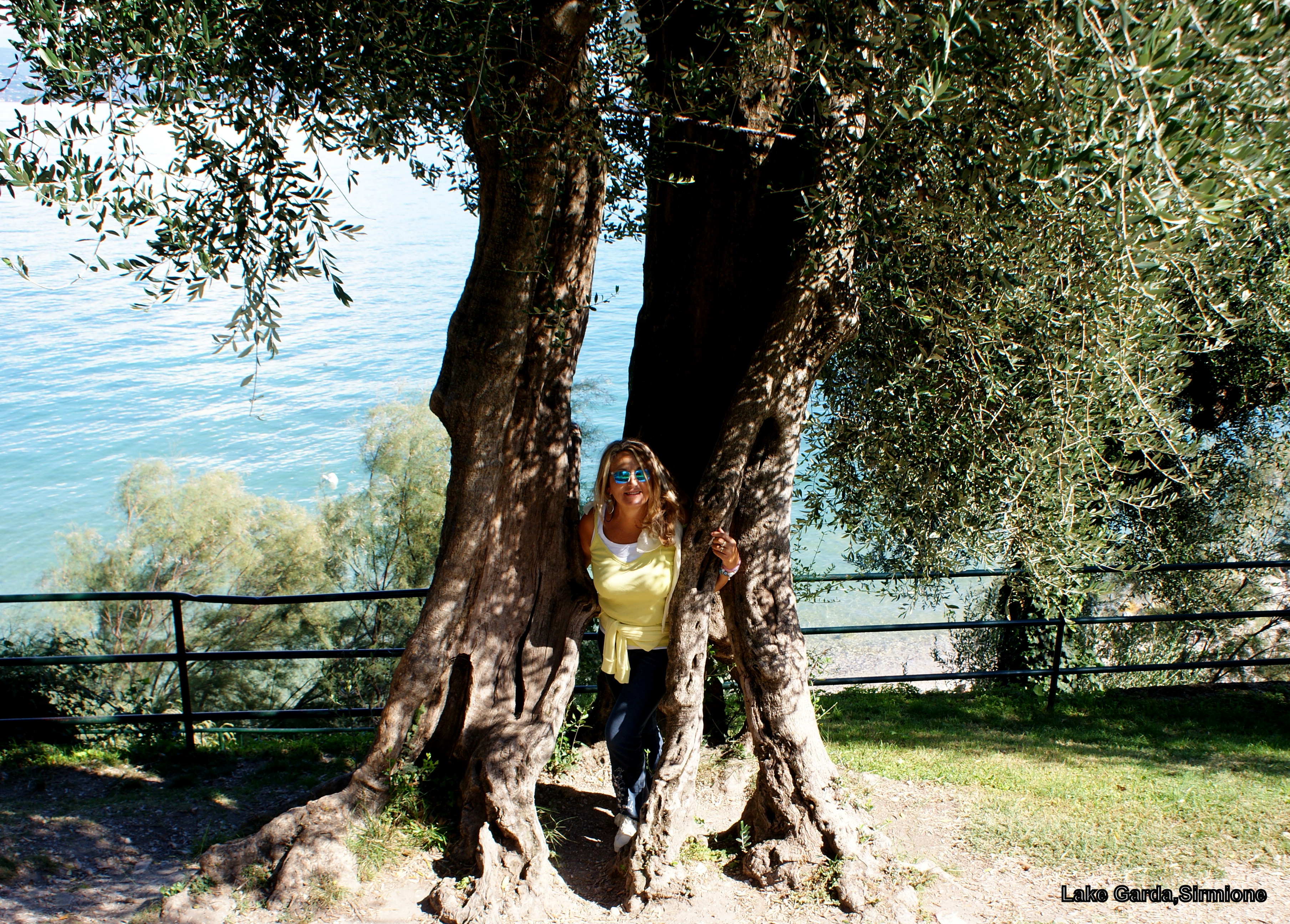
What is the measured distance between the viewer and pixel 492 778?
4.43 metres

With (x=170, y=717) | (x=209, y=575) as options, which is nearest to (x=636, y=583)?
(x=170, y=717)

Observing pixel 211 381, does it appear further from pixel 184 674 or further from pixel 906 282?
pixel 906 282

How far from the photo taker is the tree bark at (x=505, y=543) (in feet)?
13.3

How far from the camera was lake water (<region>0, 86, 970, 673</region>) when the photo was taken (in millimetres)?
26391

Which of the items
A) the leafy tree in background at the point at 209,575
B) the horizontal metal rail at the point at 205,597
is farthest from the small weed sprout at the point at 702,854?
the leafy tree in background at the point at 209,575

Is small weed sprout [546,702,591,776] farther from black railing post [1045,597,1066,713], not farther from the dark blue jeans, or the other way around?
black railing post [1045,597,1066,713]

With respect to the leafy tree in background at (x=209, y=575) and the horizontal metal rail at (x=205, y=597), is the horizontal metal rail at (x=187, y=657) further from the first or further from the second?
the leafy tree in background at (x=209, y=575)

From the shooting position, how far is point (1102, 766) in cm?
592

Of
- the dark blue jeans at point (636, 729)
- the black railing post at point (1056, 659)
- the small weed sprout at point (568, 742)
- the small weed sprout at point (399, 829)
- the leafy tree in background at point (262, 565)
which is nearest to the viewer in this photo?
the small weed sprout at point (399, 829)

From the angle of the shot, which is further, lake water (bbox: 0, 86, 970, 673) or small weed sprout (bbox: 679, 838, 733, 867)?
lake water (bbox: 0, 86, 970, 673)

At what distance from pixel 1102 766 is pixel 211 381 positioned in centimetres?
3610

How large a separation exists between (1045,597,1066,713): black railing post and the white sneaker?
3.03 m

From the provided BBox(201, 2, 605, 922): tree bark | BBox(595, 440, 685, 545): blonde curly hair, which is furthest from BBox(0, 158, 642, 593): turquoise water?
BBox(595, 440, 685, 545): blonde curly hair

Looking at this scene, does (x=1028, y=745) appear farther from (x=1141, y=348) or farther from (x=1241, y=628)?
(x=1241, y=628)
